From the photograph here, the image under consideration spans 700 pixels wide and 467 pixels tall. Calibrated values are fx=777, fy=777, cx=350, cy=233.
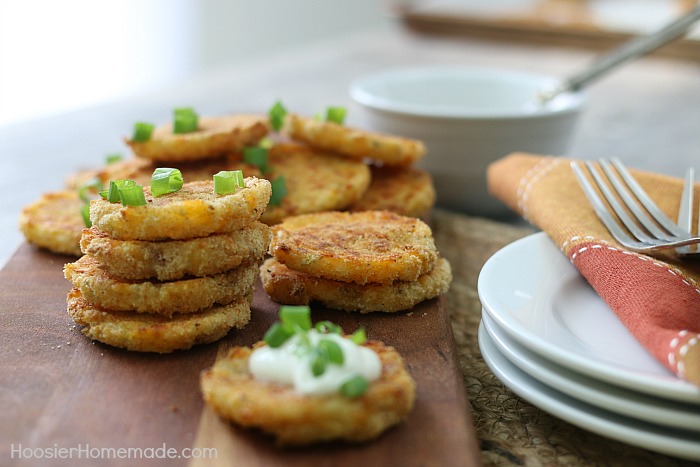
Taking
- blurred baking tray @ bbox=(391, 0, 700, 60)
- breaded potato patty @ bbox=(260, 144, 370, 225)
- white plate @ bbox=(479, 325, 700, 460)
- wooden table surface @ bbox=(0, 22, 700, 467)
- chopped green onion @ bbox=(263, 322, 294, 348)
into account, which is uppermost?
chopped green onion @ bbox=(263, 322, 294, 348)

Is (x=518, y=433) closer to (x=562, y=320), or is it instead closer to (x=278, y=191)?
(x=562, y=320)

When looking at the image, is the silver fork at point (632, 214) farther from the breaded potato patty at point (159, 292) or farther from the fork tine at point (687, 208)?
the breaded potato patty at point (159, 292)

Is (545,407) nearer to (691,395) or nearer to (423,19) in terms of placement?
(691,395)

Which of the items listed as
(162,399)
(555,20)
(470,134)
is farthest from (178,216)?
(555,20)

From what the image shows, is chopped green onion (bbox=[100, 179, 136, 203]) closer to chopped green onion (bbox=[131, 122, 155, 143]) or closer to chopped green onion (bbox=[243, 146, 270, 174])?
chopped green onion (bbox=[131, 122, 155, 143])

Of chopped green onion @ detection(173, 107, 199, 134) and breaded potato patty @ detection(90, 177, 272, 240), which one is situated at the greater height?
breaded potato patty @ detection(90, 177, 272, 240)

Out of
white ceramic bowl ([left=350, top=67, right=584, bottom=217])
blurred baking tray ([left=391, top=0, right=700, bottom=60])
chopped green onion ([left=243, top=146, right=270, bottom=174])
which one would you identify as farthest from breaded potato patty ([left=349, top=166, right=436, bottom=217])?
blurred baking tray ([left=391, top=0, right=700, bottom=60])

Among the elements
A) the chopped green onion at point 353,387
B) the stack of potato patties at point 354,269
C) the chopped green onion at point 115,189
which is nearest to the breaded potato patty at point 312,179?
the stack of potato patties at point 354,269
